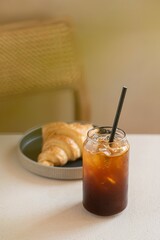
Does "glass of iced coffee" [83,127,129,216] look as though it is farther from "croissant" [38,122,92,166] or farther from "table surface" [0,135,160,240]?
"croissant" [38,122,92,166]

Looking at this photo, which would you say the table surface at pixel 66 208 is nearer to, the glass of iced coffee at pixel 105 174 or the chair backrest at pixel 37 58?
the glass of iced coffee at pixel 105 174

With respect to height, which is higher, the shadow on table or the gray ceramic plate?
the gray ceramic plate

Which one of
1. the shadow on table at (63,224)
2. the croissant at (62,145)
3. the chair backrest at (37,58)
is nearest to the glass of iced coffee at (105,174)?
the shadow on table at (63,224)

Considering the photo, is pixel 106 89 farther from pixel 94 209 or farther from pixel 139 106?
pixel 94 209

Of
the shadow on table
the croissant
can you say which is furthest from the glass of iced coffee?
the croissant

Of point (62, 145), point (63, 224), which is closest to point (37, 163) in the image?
point (62, 145)

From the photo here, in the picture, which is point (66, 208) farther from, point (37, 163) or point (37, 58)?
point (37, 58)
